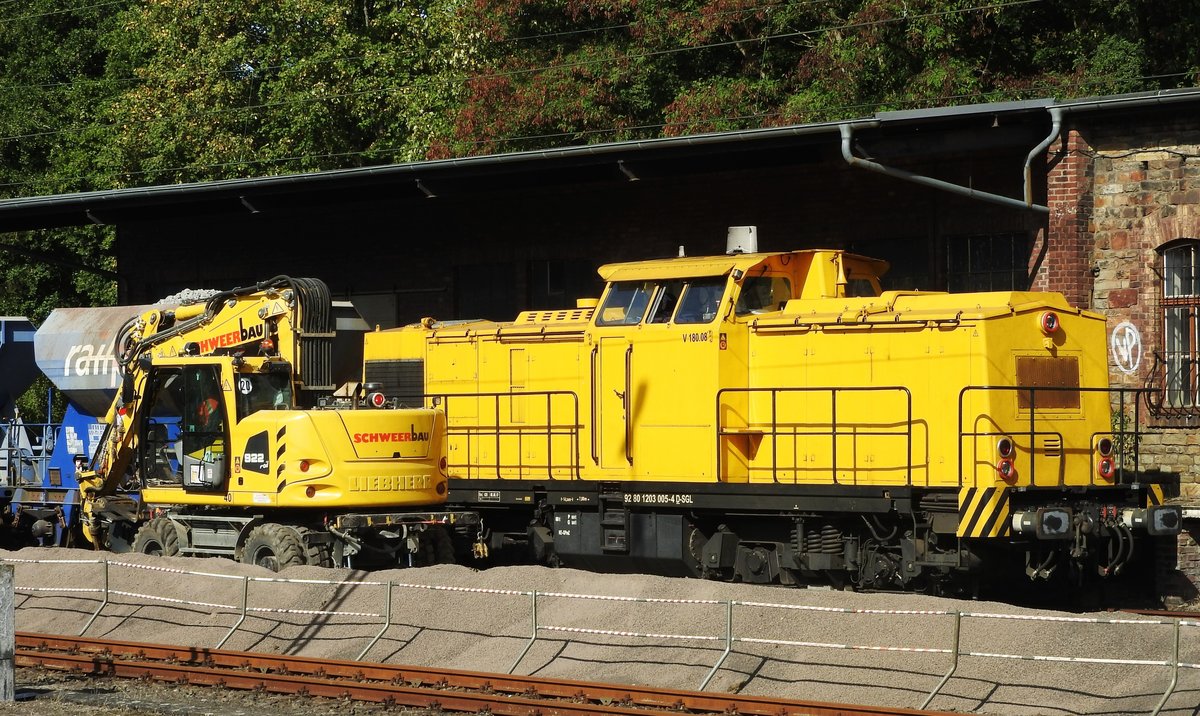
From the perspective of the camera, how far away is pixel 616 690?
36.4 feet

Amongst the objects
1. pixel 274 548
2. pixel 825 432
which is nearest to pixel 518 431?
pixel 274 548

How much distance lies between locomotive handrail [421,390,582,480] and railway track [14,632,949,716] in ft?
16.4

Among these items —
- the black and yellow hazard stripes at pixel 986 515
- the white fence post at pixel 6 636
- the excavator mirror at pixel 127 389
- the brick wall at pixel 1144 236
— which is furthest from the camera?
the brick wall at pixel 1144 236

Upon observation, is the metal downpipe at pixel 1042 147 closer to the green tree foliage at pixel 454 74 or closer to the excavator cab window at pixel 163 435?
the green tree foliage at pixel 454 74

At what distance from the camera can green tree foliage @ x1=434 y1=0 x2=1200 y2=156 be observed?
29.0 meters

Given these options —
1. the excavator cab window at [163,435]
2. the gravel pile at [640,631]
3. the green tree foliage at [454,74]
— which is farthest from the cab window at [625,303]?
the green tree foliage at [454,74]

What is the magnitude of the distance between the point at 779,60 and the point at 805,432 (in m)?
18.6

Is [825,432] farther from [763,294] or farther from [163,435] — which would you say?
[163,435]

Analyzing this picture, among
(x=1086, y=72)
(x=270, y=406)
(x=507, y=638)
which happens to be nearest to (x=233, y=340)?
(x=270, y=406)

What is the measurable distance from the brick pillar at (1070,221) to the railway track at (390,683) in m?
10.00

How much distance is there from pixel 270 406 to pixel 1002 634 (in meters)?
8.36

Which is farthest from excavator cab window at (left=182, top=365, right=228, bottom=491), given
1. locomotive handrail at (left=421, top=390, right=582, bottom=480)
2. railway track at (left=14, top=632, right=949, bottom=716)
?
railway track at (left=14, top=632, right=949, bottom=716)

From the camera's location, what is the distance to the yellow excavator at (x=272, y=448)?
15641 millimetres

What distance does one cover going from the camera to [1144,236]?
1853 cm
